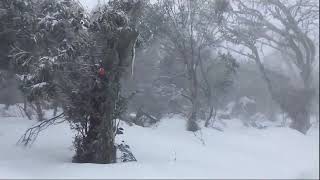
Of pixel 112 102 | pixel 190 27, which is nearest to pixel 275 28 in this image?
pixel 190 27

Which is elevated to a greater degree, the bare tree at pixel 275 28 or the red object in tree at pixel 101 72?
the bare tree at pixel 275 28

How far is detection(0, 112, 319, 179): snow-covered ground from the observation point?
6.52 m

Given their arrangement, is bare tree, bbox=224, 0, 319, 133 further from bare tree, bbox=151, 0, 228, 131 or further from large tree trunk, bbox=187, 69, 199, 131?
large tree trunk, bbox=187, 69, 199, 131

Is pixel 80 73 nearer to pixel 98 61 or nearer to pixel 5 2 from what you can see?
pixel 98 61

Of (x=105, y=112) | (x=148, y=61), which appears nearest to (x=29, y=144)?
(x=105, y=112)

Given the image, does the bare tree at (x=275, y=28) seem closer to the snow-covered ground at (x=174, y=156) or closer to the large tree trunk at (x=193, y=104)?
the snow-covered ground at (x=174, y=156)

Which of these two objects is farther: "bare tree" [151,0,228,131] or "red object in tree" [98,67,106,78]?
"bare tree" [151,0,228,131]

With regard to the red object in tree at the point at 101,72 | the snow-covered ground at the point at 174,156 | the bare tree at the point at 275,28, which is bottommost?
the snow-covered ground at the point at 174,156

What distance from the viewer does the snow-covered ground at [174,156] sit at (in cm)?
652

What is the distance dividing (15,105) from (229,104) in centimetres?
1126

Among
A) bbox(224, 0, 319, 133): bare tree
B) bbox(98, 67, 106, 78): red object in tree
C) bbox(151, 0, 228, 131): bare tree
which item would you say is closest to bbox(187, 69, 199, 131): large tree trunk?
bbox(151, 0, 228, 131): bare tree

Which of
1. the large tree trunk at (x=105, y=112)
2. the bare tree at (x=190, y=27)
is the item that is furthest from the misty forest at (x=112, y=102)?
the bare tree at (x=190, y=27)

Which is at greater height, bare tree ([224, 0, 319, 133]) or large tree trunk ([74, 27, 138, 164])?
bare tree ([224, 0, 319, 133])

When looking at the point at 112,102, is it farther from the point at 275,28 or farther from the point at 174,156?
the point at 275,28
